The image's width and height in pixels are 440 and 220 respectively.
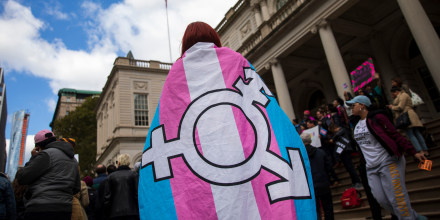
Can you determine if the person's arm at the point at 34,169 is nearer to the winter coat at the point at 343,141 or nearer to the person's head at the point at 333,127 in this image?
the winter coat at the point at 343,141

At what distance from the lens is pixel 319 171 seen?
4945 mm

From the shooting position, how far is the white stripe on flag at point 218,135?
1.47 m

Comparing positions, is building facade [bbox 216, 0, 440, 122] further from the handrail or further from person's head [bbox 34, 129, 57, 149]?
the handrail

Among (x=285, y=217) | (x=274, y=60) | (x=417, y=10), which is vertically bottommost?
(x=285, y=217)

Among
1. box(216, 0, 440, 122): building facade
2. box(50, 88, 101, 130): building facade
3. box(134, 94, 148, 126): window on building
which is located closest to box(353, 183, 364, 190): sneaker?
box(216, 0, 440, 122): building facade

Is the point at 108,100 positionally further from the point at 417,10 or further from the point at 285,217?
the point at 285,217

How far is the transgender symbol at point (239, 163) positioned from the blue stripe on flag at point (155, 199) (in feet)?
0.15

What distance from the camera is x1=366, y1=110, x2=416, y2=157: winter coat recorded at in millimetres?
3541

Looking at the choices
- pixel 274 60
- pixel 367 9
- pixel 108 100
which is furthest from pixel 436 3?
pixel 108 100

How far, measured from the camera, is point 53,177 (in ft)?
10.8

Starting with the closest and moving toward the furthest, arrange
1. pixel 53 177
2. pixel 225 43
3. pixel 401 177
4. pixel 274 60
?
pixel 53 177 < pixel 401 177 < pixel 274 60 < pixel 225 43

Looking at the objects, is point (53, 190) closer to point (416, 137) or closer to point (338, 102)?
point (416, 137)

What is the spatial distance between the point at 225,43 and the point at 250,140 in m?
20.9

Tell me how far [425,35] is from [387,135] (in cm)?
612
